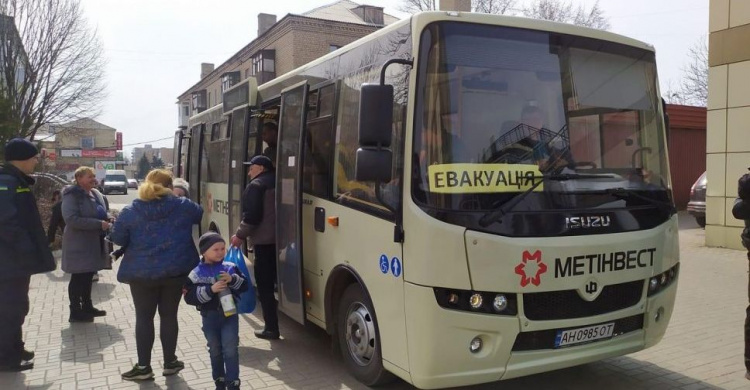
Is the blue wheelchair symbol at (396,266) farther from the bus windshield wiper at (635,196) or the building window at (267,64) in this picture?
the building window at (267,64)

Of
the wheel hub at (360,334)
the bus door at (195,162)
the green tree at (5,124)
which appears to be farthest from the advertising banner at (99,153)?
the wheel hub at (360,334)

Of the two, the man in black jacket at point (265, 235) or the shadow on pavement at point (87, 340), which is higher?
the man in black jacket at point (265, 235)

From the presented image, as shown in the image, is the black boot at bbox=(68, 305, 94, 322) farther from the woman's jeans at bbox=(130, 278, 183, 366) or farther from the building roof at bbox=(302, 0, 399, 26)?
the building roof at bbox=(302, 0, 399, 26)

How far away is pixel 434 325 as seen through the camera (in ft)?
11.9

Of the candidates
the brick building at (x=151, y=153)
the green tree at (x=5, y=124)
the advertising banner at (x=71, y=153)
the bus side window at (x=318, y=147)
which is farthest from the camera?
the brick building at (x=151, y=153)

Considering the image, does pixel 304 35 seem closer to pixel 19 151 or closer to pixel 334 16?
pixel 334 16

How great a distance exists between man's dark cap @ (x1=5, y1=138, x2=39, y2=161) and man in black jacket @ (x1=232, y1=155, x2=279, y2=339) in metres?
1.91

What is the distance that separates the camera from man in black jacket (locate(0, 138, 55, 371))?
490cm

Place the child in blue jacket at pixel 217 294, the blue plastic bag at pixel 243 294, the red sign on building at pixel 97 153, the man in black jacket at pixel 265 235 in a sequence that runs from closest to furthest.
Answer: the child in blue jacket at pixel 217 294 → the blue plastic bag at pixel 243 294 → the man in black jacket at pixel 265 235 → the red sign on building at pixel 97 153

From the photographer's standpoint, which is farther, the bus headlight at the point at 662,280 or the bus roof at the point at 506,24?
the bus headlight at the point at 662,280

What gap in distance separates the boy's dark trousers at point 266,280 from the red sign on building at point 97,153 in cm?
7517

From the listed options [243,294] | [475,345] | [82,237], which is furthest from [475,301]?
[82,237]

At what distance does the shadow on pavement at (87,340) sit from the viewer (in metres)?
5.45

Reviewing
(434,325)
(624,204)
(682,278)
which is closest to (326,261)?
(434,325)
